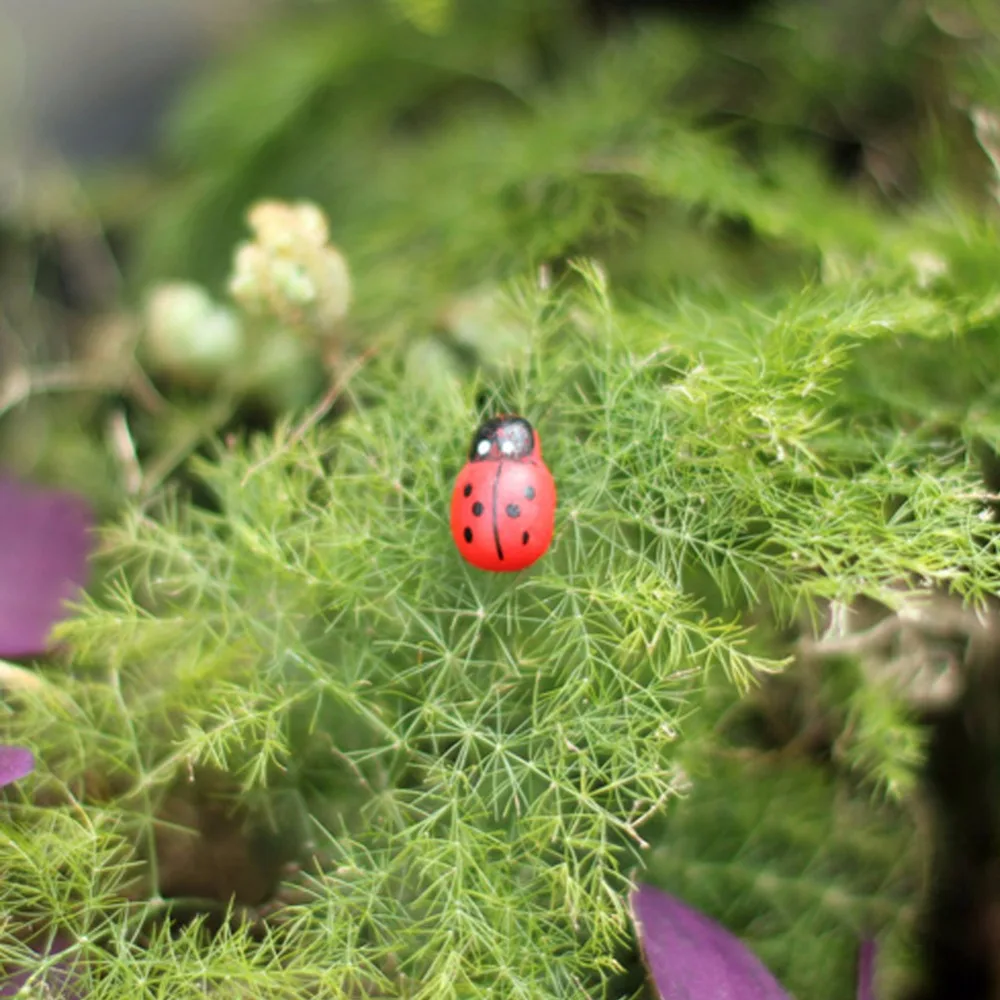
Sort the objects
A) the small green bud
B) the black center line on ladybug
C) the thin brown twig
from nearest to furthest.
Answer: the black center line on ladybug → the thin brown twig → the small green bud

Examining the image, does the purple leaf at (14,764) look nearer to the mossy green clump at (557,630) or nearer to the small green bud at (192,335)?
the mossy green clump at (557,630)

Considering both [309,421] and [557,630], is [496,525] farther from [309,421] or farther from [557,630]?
[309,421]

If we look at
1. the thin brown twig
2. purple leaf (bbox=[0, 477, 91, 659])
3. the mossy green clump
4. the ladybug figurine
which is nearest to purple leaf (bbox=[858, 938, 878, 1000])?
the mossy green clump

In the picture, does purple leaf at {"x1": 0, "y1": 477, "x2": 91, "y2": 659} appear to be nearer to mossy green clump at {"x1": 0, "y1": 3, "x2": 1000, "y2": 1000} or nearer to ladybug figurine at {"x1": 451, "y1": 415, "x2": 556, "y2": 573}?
mossy green clump at {"x1": 0, "y1": 3, "x2": 1000, "y2": 1000}

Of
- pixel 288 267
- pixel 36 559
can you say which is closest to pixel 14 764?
pixel 36 559

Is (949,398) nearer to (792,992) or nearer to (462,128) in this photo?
(792,992)

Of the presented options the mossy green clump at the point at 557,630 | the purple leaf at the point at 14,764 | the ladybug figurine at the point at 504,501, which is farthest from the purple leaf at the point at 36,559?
the ladybug figurine at the point at 504,501
